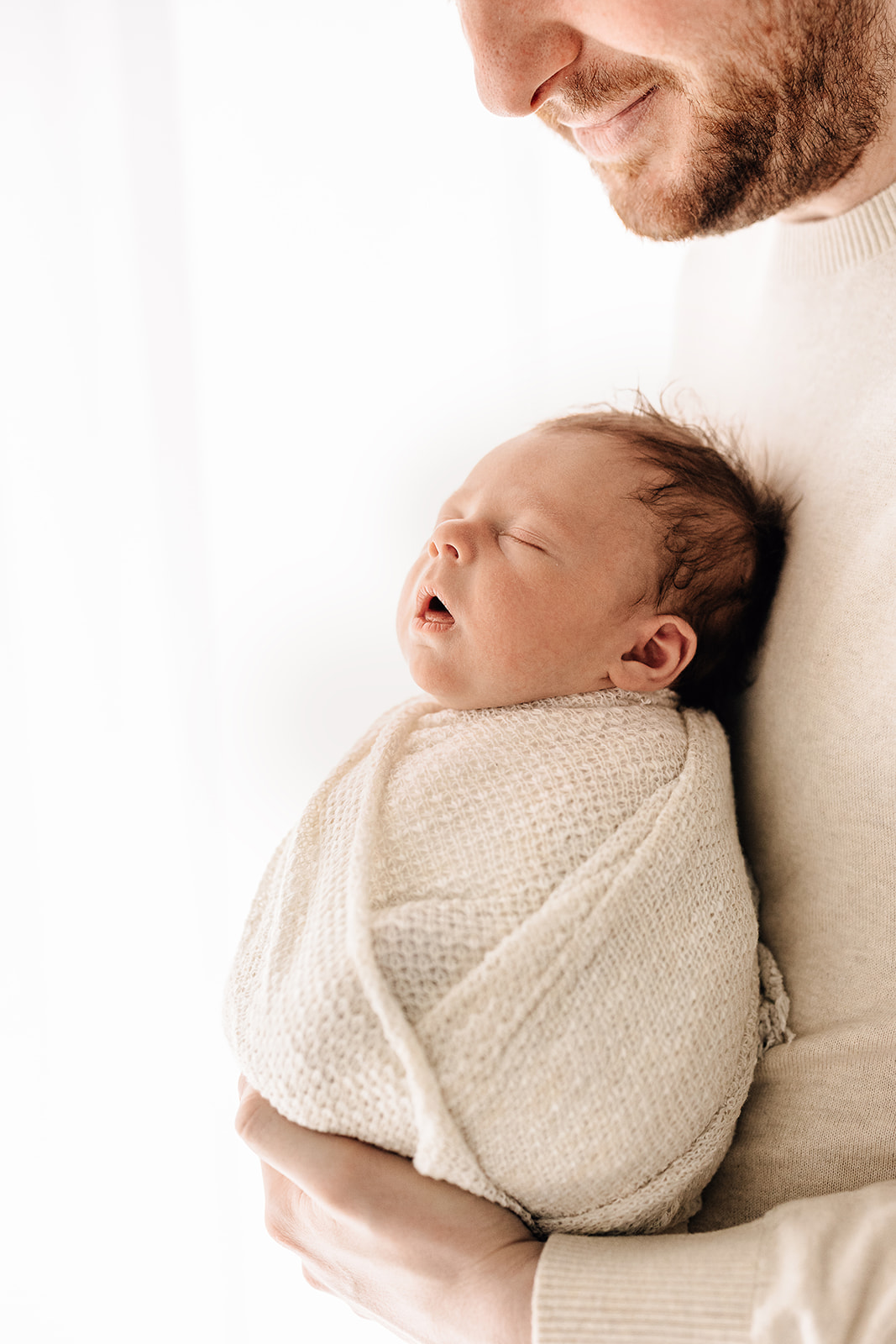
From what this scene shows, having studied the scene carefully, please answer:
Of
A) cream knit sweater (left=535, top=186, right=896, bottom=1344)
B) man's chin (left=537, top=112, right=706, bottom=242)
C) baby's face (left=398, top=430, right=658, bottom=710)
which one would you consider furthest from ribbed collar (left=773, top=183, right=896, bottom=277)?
baby's face (left=398, top=430, right=658, bottom=710)

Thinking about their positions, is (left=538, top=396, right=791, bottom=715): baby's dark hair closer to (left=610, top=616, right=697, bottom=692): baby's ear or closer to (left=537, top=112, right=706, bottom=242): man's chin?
(left=610, top=616, right=697, bottom=692): baby's ear

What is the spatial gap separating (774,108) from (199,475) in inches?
→ 35.9

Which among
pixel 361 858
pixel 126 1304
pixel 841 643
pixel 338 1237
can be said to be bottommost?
pixel 126 1304

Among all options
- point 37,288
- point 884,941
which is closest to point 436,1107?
point 884,941

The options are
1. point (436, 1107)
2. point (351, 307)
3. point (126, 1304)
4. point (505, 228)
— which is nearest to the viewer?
point (436, 1107)

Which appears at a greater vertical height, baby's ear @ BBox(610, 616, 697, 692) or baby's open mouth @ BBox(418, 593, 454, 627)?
baby's open mouth @ BBox(418, 593, 454, 627)

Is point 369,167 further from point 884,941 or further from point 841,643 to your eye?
point 884,941

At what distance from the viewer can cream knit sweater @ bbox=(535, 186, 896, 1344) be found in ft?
2.32

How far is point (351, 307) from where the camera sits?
1507 millimetres

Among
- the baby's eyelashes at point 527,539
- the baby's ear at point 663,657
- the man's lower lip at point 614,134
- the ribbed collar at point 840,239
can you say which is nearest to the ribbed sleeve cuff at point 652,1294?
the baby's ear at point 663,657

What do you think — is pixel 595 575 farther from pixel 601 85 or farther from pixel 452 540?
pixel 601 85

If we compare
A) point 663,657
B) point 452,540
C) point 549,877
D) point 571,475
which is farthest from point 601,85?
point 549,877

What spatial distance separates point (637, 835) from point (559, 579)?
30 cm

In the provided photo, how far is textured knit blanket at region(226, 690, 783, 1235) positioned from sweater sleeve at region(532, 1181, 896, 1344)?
0.23 ft
